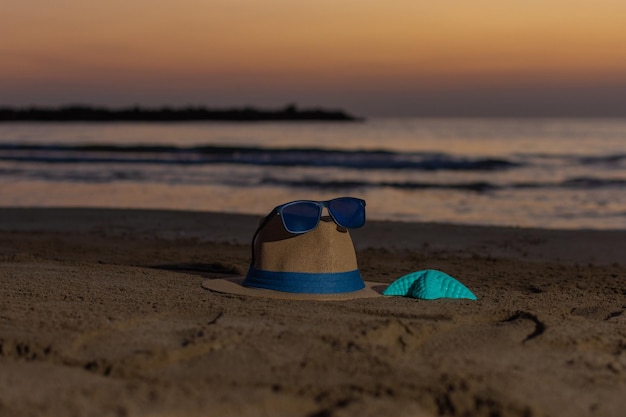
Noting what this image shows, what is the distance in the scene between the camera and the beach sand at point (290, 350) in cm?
275

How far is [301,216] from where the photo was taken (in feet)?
15.2

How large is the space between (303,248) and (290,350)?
4.55ft

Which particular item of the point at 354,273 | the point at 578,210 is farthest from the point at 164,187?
the point at 354,273

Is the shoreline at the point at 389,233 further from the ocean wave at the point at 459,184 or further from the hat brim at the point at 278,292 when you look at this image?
the ocean wave at the point at 459,184

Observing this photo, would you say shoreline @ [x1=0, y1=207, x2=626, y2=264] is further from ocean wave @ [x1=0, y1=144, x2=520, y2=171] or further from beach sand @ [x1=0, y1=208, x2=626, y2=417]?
ocean wave @ [x1=0, y1=144, x2=520, y2=171]

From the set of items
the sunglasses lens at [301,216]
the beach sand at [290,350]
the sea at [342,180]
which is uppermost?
the sunglasses lens at [301,216]

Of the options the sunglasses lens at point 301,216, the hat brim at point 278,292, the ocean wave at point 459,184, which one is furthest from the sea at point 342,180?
the sunglasses lens at point 301,216

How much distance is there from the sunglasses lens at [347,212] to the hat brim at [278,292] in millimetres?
414

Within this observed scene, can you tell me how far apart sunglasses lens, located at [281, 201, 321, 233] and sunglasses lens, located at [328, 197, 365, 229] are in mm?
127

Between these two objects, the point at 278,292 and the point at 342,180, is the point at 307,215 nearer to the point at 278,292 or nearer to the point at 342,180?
the point at 278,292

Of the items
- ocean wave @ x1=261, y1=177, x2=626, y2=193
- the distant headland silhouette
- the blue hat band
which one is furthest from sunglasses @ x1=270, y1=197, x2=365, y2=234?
the distant headland silhouette

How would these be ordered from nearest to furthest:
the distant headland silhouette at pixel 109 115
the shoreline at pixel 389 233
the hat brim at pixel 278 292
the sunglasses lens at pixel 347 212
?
the hat brim at pixel 278 292 < the sunglasses lens at pixel 347 212 < the shoreline at pixel 389 233 < the distant headland silhouette at pixel 109 115

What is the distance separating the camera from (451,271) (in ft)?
22.6

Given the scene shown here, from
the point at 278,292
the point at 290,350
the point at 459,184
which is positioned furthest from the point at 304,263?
the point at 459,184
